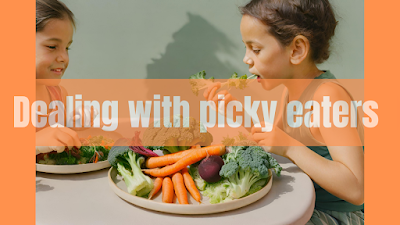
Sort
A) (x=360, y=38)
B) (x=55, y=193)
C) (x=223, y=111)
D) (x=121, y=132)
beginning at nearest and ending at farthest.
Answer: (x=55, y=193), (x=223, y=111), (x=121, y=132), (x=360, y=38)

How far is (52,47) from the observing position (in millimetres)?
1561

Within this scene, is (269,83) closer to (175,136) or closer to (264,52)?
(264,52)

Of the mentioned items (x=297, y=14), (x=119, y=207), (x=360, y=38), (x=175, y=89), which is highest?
(x=360, y=38)

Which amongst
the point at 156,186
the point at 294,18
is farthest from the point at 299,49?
the point at 156,186

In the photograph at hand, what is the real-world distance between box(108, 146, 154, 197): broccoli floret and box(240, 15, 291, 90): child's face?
79 cm

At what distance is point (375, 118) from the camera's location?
5.09ft

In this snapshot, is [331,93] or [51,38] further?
[51,38]

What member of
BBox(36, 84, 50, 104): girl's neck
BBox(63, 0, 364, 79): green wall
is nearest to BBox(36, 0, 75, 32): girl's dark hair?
BBox(36, 84, 50, 104): girl's neck

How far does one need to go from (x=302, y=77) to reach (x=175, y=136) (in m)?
0.82

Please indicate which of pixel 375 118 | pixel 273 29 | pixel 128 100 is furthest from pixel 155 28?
pixel 375 118

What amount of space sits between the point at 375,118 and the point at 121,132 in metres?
1.48

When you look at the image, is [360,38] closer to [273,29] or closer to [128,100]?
[273,29]

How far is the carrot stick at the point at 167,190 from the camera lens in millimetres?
1035

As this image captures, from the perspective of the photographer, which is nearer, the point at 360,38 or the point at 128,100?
the point at 360,38
